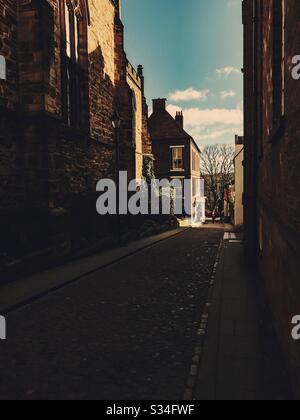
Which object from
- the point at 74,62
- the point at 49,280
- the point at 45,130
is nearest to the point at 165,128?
the point at 74,62

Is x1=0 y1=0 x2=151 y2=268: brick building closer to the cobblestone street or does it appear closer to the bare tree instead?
the cobblestone street

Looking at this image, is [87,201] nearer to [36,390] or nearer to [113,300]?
[113,300]

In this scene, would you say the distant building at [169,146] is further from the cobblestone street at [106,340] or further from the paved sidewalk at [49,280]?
the cobblestone street at [106,340]

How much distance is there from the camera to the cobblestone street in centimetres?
393

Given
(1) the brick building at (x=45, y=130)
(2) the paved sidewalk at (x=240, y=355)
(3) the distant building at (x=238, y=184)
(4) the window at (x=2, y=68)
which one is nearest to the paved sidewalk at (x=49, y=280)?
(1) the brick building at (x=45, y=130)

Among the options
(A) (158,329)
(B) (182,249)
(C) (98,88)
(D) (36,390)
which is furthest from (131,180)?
(D) (36,390)

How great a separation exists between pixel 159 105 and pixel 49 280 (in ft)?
114

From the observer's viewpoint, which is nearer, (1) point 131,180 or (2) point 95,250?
(2) point 95,250

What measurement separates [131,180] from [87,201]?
6871 millimetres

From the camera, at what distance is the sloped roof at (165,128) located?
132 ft

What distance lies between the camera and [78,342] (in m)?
5.18

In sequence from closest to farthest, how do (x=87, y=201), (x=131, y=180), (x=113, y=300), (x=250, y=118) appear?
(x=113, y=300)
(x=250, y=118)
(x=87, y=201)
(x=131, y=180)

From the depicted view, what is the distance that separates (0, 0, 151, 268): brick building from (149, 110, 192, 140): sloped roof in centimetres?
2505

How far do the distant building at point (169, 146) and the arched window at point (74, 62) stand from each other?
25.1m
